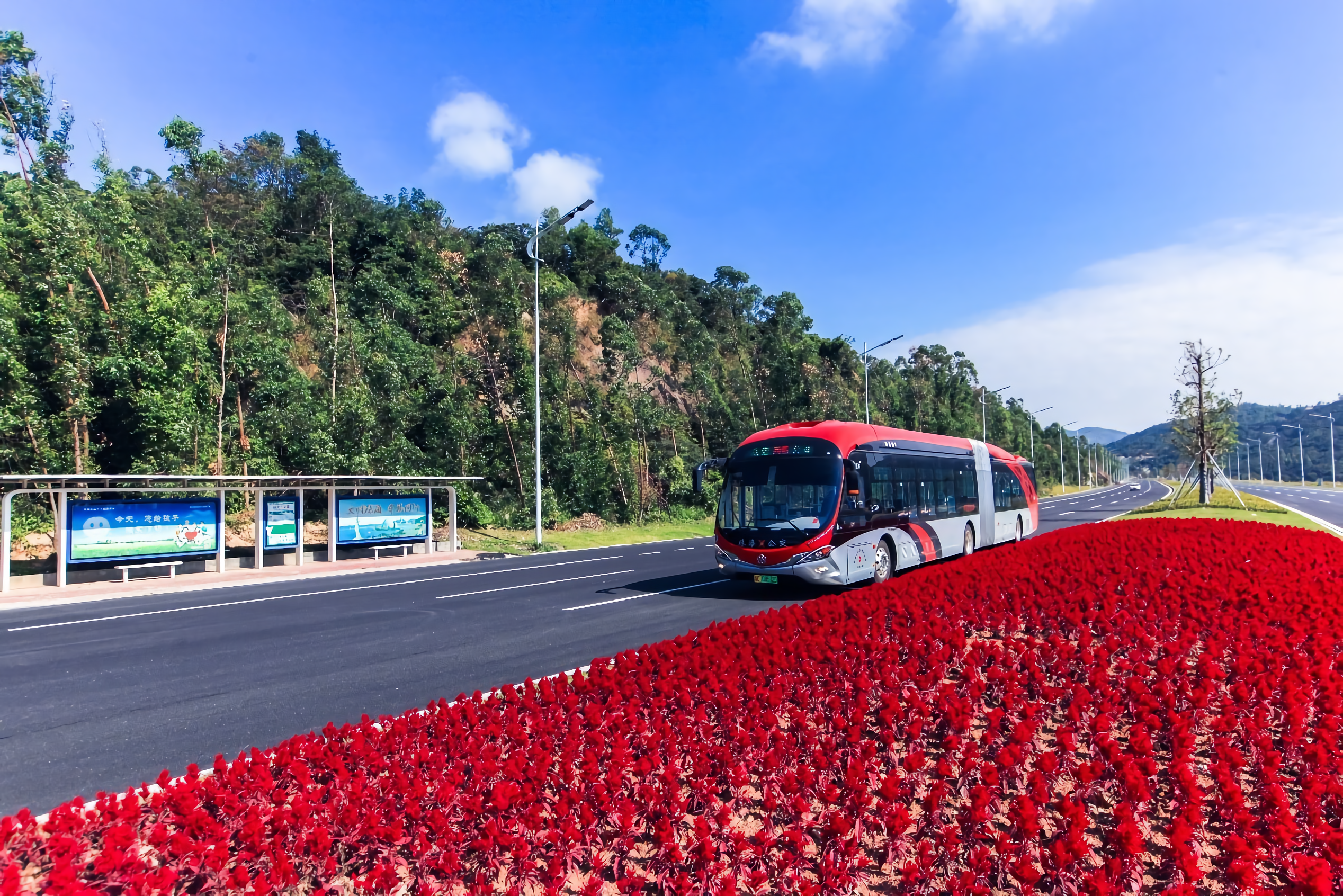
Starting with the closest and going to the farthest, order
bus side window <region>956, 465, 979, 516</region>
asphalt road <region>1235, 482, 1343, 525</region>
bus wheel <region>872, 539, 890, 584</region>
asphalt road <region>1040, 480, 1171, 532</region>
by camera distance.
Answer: bus wheel <region>872, 539, 890, 584</region> < bus side window <region>956, 465, 979, 516</region> < asphalt road <region>1235, 482, 1343, 525</region> < asphalt road <region>1040, 480, 1171, 532</region>

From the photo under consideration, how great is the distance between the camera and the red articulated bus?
12.4m

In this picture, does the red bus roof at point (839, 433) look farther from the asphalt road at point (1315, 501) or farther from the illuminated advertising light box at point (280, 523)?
the asphalt road at point (1315, 501)

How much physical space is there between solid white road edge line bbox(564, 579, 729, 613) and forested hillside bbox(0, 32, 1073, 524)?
13788 mm

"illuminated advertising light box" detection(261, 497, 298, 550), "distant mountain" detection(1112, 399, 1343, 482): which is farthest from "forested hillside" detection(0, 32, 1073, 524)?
"distant mountain" detection(1112, 399, 1343, 482)

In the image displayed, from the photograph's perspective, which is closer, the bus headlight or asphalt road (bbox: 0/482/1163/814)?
asphalt road (bbox: 0/482/1163/814)

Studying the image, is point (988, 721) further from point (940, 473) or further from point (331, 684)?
point (940, 473)

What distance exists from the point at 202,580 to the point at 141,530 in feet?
5.57

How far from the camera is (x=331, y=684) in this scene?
780 cm

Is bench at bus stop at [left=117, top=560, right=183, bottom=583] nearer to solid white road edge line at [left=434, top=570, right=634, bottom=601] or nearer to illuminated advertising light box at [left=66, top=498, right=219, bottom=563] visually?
illuminated advertising light box at [left=66, top=498, right=219, bottom=563]

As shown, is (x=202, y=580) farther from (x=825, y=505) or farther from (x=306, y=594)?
(x=825, y=505)

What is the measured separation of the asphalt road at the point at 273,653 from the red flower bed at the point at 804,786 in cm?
217

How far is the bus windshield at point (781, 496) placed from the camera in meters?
12.5

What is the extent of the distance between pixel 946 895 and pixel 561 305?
107 feet

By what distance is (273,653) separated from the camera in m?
9.37
